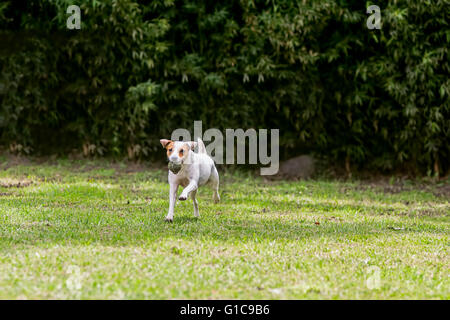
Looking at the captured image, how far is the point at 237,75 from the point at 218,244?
212 inches

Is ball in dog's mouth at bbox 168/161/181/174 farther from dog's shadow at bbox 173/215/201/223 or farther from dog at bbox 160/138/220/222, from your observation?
dog's shadow at bbox 173/215/201/223

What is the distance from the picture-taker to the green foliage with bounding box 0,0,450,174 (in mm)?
8656

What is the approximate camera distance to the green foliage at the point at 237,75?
28.4 feet

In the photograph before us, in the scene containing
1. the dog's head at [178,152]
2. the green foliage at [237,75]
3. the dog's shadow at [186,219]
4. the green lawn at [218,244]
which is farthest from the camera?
the green foliage at [237,75]

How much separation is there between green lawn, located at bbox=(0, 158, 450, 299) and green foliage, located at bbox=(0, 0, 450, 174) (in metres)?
1.85

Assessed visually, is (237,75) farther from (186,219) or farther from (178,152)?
(178,152)

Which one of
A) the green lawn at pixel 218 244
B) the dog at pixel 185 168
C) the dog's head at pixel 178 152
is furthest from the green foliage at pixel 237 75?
the dog's head at pixel 178 152

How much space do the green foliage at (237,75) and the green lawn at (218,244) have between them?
185 centimetres

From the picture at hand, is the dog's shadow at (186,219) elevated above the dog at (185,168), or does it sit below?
below

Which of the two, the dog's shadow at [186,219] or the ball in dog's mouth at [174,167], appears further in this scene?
the dog's shadow at [186,219]

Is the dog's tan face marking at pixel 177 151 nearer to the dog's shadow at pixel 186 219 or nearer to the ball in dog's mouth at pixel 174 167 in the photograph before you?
the ball in dog's mouth at pixel 174 167

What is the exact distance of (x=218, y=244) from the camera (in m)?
4.05

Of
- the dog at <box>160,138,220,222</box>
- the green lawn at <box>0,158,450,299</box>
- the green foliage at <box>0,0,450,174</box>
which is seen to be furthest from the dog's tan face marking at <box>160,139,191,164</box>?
the green foliage at <box>0,0,450,174</box>
